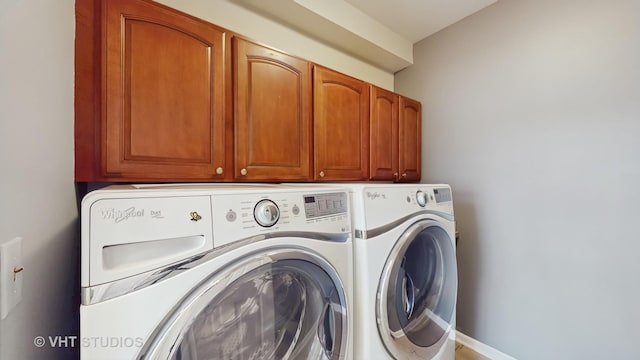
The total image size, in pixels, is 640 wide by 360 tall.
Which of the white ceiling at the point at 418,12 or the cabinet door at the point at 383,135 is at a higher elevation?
the white ceiling at the point at 418,12

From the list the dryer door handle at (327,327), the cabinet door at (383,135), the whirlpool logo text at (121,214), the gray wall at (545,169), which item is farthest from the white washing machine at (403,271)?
the whirlpool logo text at (121,214)

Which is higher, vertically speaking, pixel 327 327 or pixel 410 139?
Answer: pixel 410 139

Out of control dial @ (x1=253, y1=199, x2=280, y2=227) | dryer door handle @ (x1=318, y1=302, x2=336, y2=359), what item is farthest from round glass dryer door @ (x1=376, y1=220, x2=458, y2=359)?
control dial @ (x1=253, y1=199, x2=280, y2=227)

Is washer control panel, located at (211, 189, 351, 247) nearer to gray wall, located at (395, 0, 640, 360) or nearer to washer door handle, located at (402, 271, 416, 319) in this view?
washer door handle, located at (402, 271, 416, 319)

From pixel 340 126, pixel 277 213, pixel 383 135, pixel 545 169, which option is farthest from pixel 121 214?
pixel 545 169

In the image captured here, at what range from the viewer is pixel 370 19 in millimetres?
1839

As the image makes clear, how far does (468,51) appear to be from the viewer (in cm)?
184

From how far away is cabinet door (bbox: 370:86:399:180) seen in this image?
172 centimetres

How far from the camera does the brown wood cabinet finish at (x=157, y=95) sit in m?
0.88

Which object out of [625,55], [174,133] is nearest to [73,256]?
[174,133]

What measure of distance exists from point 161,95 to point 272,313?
93 centimetres

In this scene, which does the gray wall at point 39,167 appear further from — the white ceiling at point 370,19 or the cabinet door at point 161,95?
the white ceiling at point 370,19

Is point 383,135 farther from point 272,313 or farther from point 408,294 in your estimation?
point 272,313

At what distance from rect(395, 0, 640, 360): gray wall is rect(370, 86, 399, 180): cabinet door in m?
0.43
